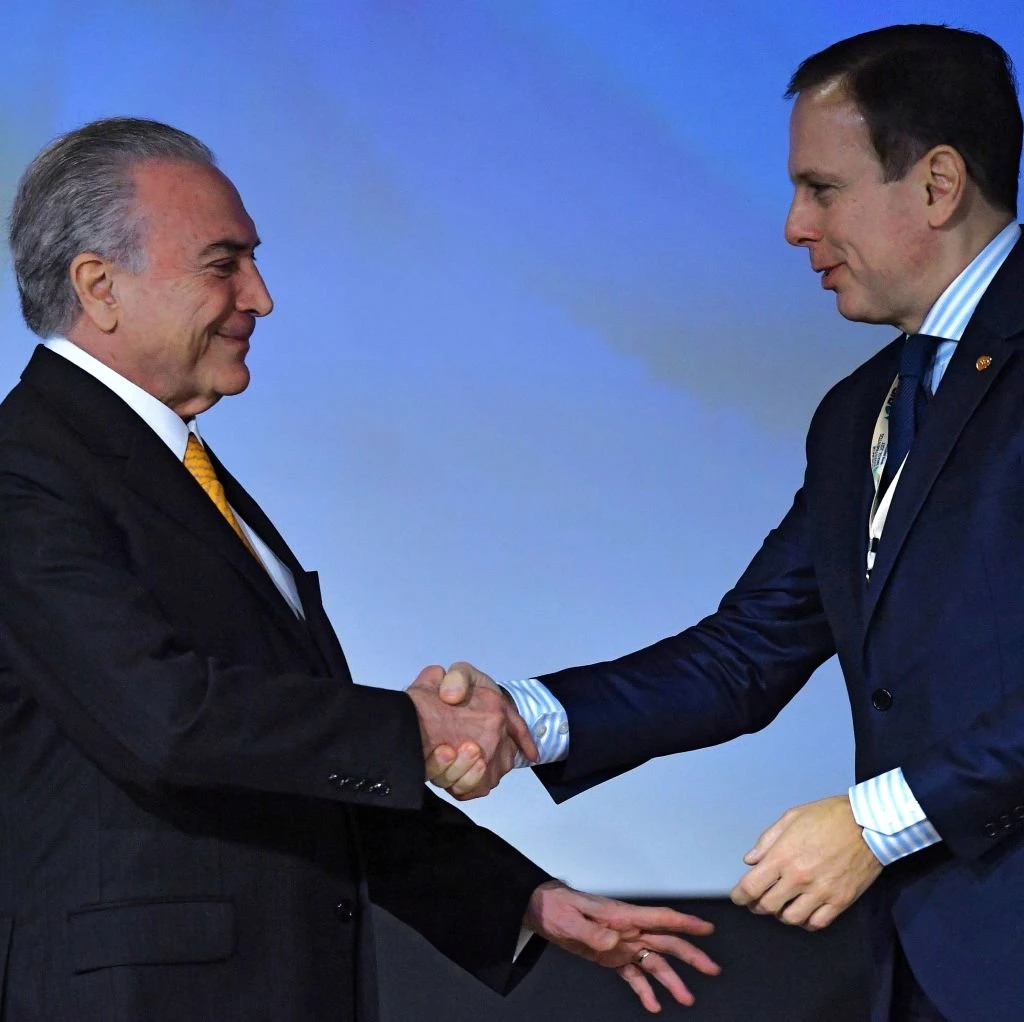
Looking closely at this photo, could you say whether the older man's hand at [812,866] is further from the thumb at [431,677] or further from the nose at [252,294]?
the nose at [252,294]

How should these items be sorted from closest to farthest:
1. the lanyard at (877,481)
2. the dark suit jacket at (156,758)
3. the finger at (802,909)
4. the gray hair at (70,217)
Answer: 1. the dark suit jacket at (156,758)
2. the finger at (802,909)
3. the lanyard at (877,481)
4. the gray hair at (70,217)

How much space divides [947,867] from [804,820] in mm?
184

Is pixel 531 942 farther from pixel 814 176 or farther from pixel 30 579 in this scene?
pixel 814 176

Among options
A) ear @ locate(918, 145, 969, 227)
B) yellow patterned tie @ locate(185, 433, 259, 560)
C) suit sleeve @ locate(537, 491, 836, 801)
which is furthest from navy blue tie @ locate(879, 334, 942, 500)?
yellow patterned tie @ locate(185, 433, 259, 560)

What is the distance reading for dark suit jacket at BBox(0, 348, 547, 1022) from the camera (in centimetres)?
187

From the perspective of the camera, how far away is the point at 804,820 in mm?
1991

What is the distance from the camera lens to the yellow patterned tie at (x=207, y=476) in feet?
7.15

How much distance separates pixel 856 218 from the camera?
7.50 ft

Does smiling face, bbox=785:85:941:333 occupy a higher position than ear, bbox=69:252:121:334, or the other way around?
ear, bbox=69:252:121:334

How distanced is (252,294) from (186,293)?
0.13m

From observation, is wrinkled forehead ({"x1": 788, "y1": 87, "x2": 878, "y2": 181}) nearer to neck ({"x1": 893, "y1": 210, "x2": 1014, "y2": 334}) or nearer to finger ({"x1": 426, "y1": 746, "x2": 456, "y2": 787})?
neck ({"x1": 893, "y1": 210, "x2": 1014, "y2": 334})

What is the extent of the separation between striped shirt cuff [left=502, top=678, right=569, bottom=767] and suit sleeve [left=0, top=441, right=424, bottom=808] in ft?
1.69

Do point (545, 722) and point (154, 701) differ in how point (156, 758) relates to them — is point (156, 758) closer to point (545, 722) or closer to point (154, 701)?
point (154, 701)

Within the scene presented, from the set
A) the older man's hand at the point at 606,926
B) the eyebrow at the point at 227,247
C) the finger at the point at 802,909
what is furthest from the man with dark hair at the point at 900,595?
the eyebrow at the point at 227,247
